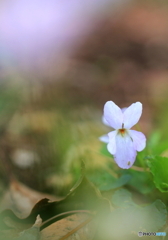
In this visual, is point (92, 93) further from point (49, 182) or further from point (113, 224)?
point (113, 224)

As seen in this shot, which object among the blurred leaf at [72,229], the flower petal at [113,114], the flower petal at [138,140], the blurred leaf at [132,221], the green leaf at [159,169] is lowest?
the blurred leaf at [72,229]

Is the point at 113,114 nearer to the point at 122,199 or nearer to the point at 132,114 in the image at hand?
the point at 132,114

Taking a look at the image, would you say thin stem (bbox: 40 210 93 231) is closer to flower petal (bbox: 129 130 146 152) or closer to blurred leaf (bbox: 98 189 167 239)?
blurred leaf (bbox: 98 189 167 239)

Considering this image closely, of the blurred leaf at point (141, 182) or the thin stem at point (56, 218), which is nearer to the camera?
the thin stem at point (56, 218)

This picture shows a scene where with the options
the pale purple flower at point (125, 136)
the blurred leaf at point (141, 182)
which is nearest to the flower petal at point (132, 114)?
the pale purple flower at point (125, 136)

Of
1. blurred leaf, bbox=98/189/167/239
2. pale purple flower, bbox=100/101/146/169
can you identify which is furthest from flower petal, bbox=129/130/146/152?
blurred leaf, bbox=98/189/167/239

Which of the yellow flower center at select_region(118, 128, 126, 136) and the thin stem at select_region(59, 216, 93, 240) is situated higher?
the yellow flower center at select_region(118, 128, 126, 136)

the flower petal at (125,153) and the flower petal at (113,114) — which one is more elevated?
the flower petal at (113,114)

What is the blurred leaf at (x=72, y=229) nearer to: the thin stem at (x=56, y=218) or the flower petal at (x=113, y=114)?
the thin stem at (x=56, y=218)
